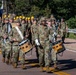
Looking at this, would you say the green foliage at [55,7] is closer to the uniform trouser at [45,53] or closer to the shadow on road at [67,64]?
the shadow on road at [67,64]

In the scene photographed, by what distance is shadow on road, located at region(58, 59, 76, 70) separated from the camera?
1394cm

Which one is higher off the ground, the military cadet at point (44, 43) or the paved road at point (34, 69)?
the military cadet at point (44, 43)

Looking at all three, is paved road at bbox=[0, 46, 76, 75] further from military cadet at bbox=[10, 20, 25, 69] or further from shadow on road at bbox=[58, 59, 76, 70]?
military cadet at bbox=[10, 20, 25, 69]

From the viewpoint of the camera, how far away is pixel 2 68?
1367cm

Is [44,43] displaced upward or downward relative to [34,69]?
upward

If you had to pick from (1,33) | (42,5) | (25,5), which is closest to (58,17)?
(42,5)

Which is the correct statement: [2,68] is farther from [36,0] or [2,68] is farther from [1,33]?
[36,0]

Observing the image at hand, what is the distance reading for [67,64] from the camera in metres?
14.7

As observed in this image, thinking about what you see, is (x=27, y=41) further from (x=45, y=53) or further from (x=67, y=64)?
(x=67, y=64)

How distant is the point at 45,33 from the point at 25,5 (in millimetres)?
38256

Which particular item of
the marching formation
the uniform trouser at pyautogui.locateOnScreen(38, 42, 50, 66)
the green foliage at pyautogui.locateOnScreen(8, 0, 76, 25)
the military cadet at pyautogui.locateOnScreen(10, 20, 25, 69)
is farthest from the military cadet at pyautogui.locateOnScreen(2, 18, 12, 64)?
the green foliage at pyautogui.locateOnScreen(8, 0, 76, 25)

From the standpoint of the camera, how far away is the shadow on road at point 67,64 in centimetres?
1394

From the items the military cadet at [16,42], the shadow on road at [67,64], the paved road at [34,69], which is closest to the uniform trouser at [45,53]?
the paved road at [34,69]

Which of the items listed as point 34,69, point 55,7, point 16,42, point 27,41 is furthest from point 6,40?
point 55,7
